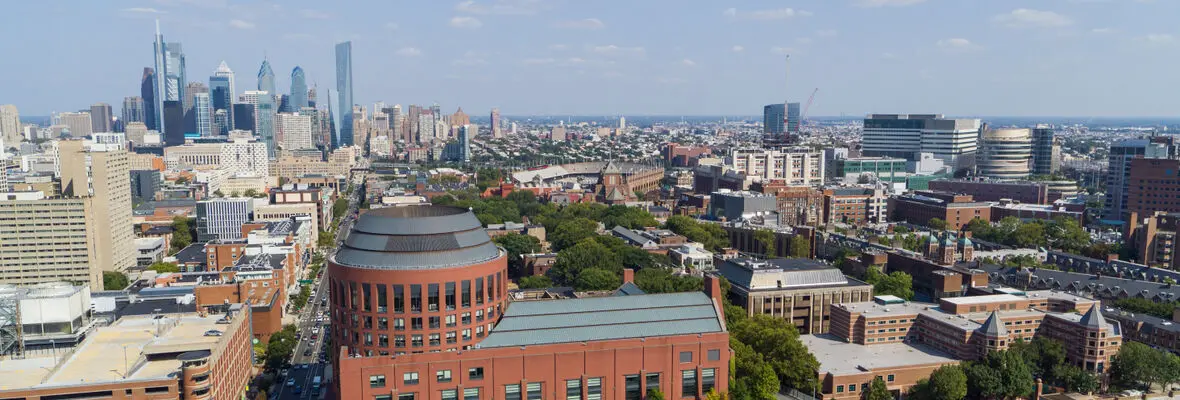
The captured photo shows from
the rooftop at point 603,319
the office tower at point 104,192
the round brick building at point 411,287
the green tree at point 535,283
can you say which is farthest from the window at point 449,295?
the office tower at point 104,192

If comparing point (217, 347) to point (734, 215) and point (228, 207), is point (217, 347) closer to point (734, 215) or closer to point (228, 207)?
point (228, 207)

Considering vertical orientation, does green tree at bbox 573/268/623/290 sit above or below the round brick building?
below

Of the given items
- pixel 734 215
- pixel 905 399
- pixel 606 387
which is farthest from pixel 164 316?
pixel 734 215

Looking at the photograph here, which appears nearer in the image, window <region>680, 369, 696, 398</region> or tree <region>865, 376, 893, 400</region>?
window <region>680, 369, 696, 398</region>

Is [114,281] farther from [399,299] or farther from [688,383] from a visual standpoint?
[688,383]

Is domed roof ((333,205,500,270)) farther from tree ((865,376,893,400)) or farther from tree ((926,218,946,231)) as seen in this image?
tree ((926,218,946,231))

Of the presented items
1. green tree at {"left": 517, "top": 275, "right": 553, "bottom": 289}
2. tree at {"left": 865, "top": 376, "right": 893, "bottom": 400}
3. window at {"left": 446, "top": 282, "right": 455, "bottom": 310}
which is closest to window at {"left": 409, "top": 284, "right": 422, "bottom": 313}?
window at {"left": 446, "top": 282, "right": 455, "bottom": 310}

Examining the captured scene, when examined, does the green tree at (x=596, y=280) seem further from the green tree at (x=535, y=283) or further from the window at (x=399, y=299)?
the window at (x=399, y=299)
